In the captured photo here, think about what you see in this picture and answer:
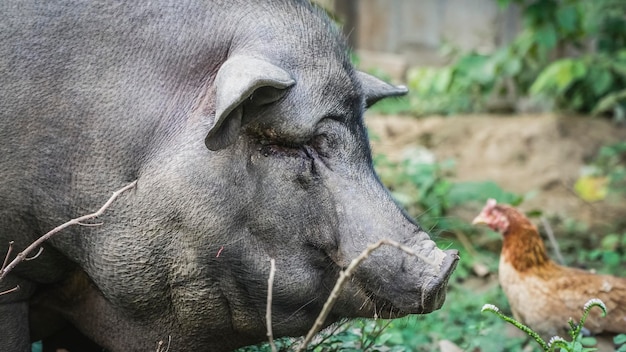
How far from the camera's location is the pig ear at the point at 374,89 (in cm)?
338

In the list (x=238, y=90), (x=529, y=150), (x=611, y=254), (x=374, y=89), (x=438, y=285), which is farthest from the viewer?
(x=529, y=150)

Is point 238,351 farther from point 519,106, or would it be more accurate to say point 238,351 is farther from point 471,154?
point 519,106

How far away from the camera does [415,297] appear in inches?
113

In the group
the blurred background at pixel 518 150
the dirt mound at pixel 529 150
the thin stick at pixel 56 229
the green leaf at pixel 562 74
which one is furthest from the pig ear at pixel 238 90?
the green leaf at pixel 562 74

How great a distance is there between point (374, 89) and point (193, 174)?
87 cm

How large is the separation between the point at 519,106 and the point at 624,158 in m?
2.19

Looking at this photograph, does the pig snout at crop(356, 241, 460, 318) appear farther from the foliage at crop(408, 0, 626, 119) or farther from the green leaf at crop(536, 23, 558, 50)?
the green leaf at crop(536, 23, 558, 50)

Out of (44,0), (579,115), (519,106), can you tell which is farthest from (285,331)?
(519,106)

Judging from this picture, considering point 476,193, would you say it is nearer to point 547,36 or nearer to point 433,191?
point 433,191

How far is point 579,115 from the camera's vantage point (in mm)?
8695

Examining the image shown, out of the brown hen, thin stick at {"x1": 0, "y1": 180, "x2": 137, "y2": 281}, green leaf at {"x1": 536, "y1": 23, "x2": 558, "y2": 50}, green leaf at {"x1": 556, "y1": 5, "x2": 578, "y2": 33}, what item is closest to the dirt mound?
green leaf at {"x1": 536, "y1": 23, "x2": 558, "y2": 50}

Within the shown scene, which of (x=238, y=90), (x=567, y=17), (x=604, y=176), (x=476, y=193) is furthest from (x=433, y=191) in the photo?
(x=238, y=90)

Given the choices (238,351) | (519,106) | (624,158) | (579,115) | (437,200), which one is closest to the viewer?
(238,351)

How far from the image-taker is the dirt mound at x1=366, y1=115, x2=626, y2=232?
743 centimetres
